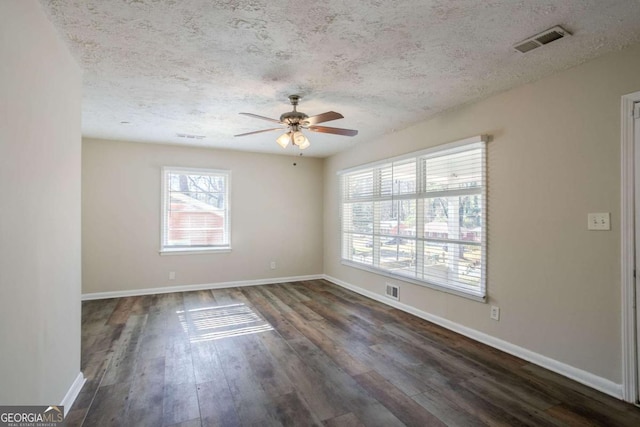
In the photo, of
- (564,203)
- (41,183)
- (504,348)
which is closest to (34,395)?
(41,183)

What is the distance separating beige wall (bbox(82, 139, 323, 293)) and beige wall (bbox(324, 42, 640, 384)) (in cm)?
347

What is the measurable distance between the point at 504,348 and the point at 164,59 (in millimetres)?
3946

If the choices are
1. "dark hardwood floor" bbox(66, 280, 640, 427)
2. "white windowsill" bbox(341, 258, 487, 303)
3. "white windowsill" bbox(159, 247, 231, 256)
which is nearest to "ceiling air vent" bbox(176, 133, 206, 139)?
"white windowsill" bbox(159, 247, 231, 256)

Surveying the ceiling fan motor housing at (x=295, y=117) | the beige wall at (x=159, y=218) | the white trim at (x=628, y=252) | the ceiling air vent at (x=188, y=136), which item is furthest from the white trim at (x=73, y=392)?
the white trim at (x=628, y=252)

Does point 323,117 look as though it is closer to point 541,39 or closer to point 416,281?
point 541,39

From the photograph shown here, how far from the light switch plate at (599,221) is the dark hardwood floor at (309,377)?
4.04 ft

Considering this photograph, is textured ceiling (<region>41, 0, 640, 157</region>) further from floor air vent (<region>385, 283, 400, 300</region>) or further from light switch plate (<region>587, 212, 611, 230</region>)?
floor air vent (<region>385, 283, 400, 300</region>)

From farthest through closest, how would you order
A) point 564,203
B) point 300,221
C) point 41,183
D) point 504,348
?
point 300,221 < point 504,348 < point 564,203 < point 41,183

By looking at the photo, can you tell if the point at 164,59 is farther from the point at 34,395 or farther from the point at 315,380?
the point at 315,380

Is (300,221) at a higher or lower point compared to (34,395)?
higher

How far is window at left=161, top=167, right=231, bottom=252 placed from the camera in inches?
215

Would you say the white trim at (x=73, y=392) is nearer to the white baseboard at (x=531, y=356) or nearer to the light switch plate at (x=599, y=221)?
the white baseboard at (x=531, y=356)

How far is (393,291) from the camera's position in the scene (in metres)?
4.58

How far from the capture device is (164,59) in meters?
2.47
